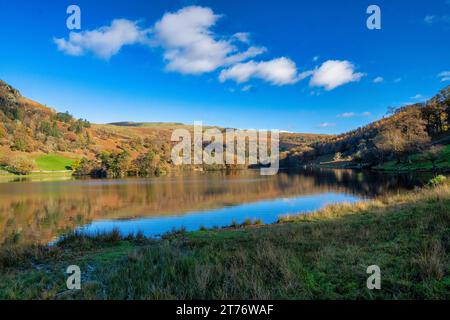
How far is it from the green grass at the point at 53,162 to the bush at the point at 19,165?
8784 millimetres

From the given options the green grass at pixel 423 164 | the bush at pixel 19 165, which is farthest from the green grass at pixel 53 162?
the green grass at pixel 423 164

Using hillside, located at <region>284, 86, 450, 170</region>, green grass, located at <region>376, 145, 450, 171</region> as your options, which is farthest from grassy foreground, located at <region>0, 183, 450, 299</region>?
hillside, located at <region>284, 86, 450, 170</region>

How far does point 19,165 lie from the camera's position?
10181cm

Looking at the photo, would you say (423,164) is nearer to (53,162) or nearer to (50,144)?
(53,162)

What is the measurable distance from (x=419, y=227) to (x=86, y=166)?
117 m

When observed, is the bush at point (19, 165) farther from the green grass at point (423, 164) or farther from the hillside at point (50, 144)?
the green grass at point (423, 164)

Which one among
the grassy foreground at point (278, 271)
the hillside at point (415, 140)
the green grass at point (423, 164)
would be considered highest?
the hillside at point (415, 140)

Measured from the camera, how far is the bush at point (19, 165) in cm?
10219

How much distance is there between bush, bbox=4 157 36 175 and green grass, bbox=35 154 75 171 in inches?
346
